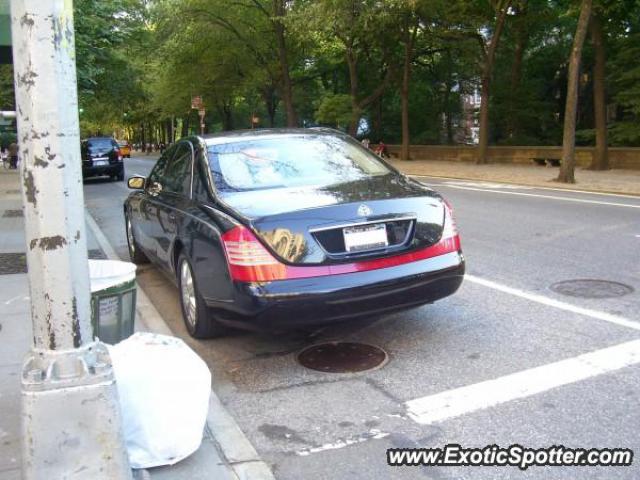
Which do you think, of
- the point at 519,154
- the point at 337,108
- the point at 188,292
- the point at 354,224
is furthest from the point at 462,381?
the point at 337,108

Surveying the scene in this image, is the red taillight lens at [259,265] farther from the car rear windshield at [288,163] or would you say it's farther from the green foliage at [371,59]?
the green foliage at [371,59]

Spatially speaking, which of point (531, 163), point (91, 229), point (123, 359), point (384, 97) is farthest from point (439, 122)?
point (123, 359)

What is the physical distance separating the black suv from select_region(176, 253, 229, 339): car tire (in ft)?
64.7

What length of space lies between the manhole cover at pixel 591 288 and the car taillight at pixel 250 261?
126 inches

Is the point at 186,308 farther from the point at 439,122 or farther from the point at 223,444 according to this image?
the point at 439,122

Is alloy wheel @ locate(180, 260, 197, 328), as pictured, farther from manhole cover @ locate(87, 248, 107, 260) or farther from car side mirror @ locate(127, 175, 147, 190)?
manhole cover @ locate(87, 248, 107, 260)

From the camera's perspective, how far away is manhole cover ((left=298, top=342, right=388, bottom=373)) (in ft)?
15.5

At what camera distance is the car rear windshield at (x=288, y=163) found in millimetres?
5301

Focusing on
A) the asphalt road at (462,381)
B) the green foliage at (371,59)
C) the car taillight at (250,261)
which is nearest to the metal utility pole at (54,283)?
the asphalt road at (462,381)

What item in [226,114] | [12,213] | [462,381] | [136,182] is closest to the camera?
[462,381]

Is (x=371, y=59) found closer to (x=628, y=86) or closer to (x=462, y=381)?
(x=628, y=86)

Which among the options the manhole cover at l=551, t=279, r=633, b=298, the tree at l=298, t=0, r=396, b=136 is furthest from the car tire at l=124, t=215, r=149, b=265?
the tree at l=298, t=0, r=396, b=136

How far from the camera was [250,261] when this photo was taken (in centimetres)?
448

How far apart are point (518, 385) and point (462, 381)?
0.35 meters
